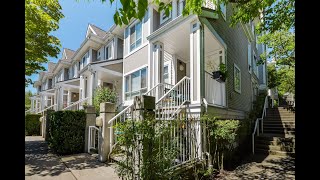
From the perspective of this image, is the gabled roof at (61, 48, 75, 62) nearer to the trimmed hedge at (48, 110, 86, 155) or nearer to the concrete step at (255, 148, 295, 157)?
the trimmed hedge at (48, 110, 86, 155)

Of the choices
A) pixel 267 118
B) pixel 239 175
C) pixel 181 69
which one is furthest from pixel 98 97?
pixel 267 118

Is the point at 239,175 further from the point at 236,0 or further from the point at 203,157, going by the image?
the point at 236,0

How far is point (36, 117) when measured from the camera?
51.1ft

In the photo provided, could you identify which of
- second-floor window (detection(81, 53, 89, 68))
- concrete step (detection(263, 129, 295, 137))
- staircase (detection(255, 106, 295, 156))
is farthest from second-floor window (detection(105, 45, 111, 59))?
concrete step (detection(263, 129, 295, 137))

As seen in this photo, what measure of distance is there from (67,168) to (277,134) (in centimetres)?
1277

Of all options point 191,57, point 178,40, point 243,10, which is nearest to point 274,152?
point 191,57

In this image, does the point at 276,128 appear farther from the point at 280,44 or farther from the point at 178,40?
the point at 178,40

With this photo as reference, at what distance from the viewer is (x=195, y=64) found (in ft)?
24.1

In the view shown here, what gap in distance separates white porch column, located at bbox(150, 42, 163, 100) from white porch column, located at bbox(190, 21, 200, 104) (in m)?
2.34

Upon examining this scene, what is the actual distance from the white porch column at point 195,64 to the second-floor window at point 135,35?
20.5ft

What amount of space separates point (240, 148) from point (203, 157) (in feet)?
14.4

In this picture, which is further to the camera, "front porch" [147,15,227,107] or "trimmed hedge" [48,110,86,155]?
"trimmed hedge" [48,110,86,155]

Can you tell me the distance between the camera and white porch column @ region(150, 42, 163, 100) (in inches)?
372

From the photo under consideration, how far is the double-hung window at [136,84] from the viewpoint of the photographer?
1205 cm
